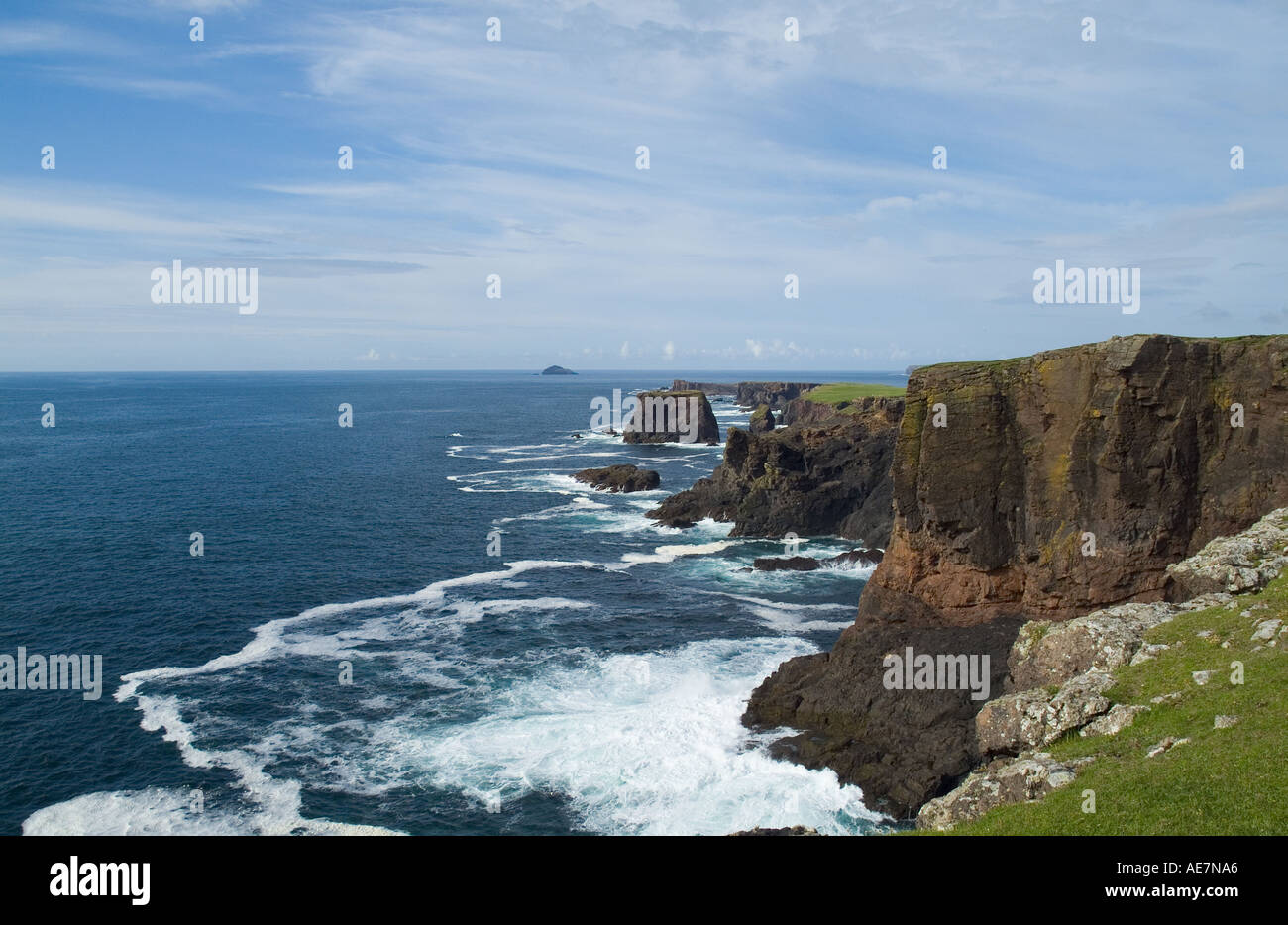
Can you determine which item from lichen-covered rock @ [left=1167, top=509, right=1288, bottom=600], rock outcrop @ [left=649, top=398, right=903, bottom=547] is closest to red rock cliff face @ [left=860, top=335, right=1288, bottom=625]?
lichen-covered rock @ [left=1167, top=509, right=1288, bottom=600]

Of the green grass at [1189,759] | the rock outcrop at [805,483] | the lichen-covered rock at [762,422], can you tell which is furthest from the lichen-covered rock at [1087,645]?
the lichen-covered rock at [762,422]

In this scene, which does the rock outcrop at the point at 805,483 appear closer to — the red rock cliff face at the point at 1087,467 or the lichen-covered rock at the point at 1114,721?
the red rock cliff face at the point at 1087,467

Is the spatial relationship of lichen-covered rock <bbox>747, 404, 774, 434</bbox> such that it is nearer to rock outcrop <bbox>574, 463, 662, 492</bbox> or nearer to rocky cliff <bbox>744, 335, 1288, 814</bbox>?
rock outcrop <bbox>574, 463, 662, 492</bbox>

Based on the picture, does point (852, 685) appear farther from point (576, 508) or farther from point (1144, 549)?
point (576, 508)

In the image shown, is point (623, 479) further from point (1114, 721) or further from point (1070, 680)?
point (1114, 721)

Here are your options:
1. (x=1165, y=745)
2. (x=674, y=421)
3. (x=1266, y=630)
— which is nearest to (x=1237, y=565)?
(x=1266, y=630)
